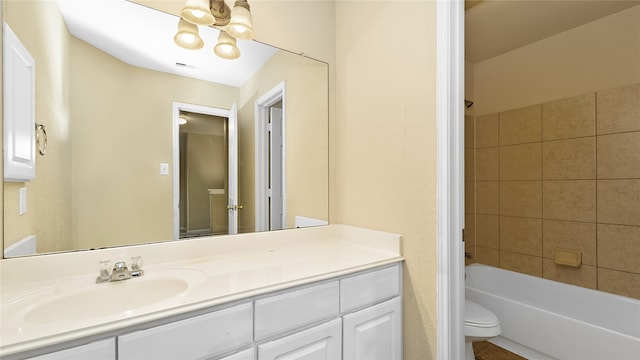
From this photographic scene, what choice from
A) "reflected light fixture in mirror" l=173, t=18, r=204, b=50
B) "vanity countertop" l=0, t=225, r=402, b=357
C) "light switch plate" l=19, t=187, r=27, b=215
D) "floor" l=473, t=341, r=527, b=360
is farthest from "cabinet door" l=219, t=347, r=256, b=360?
"floor" l=473, t=341, r=527, b=360

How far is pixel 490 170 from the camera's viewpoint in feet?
8.75

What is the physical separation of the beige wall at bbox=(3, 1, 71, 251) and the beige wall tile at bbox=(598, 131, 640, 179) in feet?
10.2

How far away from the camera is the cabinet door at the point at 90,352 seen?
0.65 m

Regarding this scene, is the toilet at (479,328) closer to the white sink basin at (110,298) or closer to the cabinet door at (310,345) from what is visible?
the cabinet door at (310,345)

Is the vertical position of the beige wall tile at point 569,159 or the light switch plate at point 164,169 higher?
the beige wall tile at point 569,159

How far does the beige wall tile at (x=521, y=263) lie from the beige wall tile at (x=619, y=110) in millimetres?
1089

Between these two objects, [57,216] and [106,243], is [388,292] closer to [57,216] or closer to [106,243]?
[106,243]

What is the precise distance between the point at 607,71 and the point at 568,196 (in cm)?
92

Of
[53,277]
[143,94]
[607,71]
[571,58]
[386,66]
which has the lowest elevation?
[53,277]

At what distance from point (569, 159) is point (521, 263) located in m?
0.93

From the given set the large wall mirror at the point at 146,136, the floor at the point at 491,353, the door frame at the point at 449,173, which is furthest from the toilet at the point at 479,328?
the large wall mirror at the point at 146,136

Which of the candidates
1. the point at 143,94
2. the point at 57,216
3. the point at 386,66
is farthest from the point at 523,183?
the point at 57,216

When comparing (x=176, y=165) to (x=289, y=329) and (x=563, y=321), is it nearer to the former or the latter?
(x=289, y=329)

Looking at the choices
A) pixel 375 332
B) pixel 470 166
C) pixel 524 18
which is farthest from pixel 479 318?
pixel 524 18
